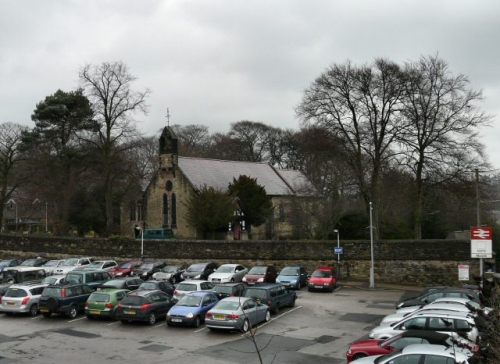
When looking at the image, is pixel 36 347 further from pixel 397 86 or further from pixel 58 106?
pixel 58 106

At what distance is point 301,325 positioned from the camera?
23.2 meters

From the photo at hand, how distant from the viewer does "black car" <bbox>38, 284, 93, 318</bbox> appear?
76.9ft

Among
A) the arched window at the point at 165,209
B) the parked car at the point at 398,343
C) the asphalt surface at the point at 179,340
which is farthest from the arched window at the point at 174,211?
the parked car at the point at 398,343

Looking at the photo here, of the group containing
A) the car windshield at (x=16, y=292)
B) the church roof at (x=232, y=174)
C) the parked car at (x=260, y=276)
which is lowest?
the parked car at (x=260, y=276)

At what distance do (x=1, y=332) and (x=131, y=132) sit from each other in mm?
35650

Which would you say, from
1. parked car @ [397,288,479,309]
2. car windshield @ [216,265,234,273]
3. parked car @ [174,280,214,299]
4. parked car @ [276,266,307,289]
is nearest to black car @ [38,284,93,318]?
parked car @ [174,280,214,299]

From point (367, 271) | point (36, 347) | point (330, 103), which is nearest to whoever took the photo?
point (36, 347)

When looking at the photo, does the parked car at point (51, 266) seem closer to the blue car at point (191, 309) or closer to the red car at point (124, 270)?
the red car at point (124, 270)

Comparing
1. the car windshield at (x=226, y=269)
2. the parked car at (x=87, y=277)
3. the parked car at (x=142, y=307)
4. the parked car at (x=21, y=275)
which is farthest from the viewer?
the car windshield at (x=226, y=269)

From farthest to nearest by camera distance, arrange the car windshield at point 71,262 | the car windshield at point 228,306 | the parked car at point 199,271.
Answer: the car windshield at point 71,262 < the parked car at point 199,271 < the car windshield at point 228,306

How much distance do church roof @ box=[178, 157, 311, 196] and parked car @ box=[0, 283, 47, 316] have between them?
111 feet

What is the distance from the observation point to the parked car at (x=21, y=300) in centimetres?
2408

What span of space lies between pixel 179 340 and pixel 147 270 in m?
18.3

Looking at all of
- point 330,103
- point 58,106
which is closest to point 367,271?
point 330,103
